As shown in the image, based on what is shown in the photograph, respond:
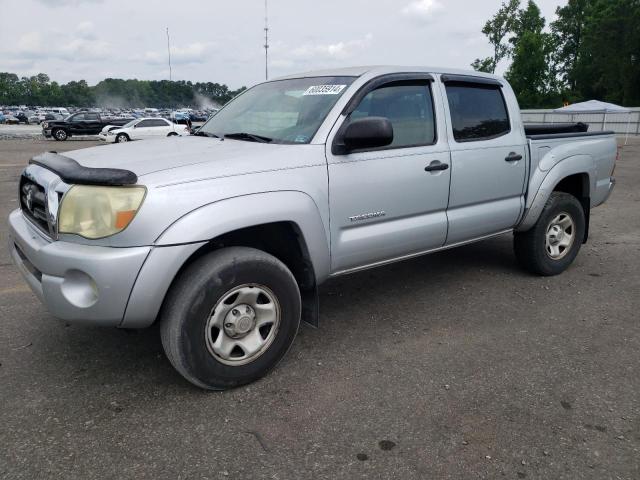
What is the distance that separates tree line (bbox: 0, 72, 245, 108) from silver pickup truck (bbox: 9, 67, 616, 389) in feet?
387

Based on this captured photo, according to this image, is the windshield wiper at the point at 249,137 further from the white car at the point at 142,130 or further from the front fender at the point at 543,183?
the white car at the point at 142,130

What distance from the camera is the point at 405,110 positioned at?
362 centimetres

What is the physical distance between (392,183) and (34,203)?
211cm

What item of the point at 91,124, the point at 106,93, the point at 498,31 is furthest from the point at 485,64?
the point at 106,93

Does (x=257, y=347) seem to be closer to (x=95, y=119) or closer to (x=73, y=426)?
(x=73, y=426)

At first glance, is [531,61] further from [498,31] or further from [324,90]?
[324,90]

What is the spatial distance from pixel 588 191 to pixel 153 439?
14.1 feet

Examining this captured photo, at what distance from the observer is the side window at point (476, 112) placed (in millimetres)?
3891

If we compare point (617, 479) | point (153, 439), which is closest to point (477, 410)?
point (617, 479)

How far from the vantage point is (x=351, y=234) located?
323cm

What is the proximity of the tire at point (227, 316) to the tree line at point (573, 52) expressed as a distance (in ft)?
179

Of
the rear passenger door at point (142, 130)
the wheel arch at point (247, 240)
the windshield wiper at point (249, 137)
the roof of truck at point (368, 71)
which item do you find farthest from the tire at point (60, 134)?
the wheel arch at point (247, 240)

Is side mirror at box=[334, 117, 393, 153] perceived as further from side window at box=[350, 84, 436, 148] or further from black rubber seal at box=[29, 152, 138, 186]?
black rubber seal at box=[29, 152, 138, 186]

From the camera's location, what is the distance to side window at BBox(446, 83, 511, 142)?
12.8ft
